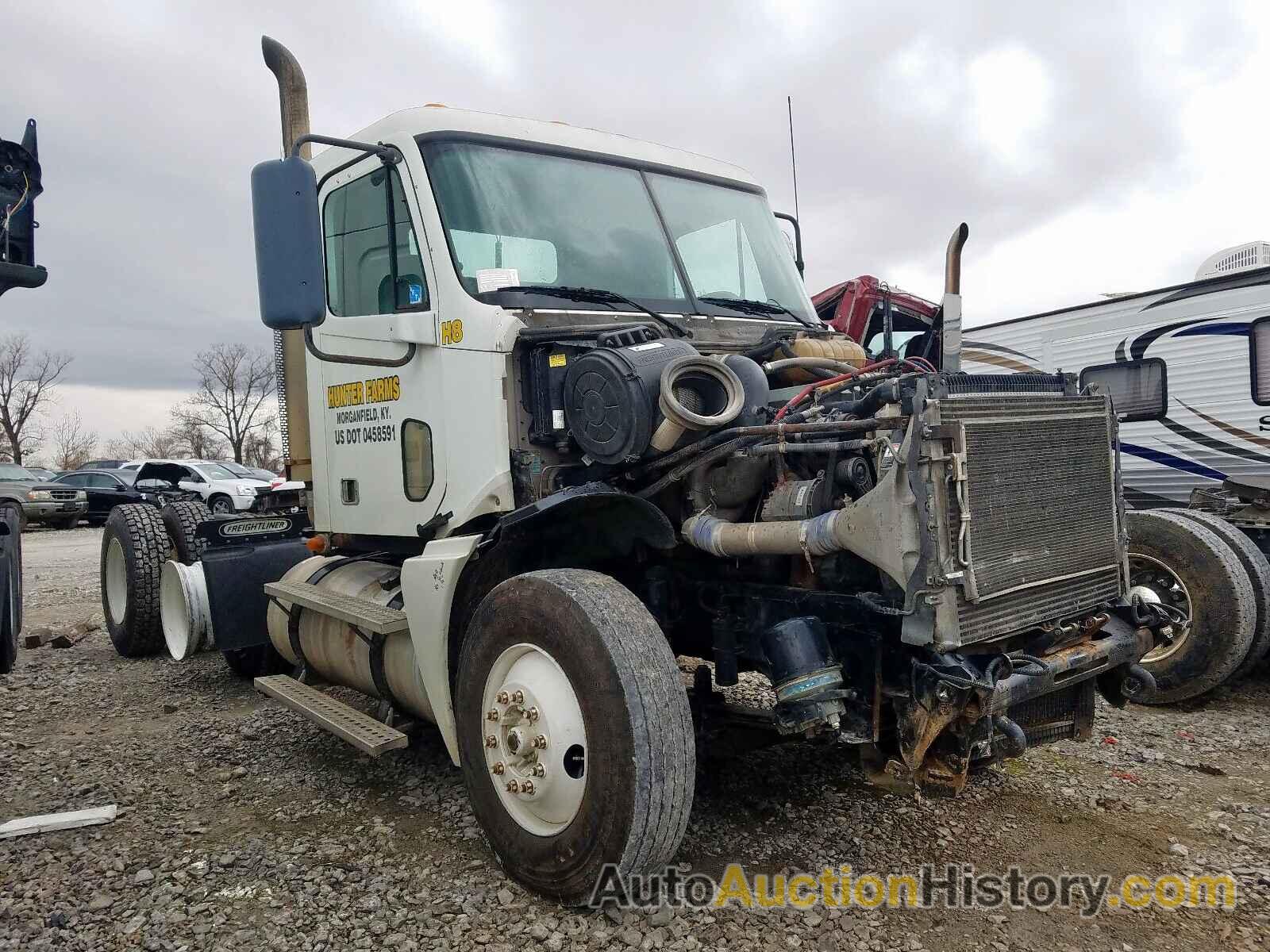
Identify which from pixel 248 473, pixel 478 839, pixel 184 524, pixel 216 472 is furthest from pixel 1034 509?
pixel 248 473

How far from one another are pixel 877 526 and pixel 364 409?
8.69 feet

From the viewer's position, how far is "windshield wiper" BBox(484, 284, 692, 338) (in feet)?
12.2

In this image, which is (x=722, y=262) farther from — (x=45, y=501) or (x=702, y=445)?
(x=45, y=501)

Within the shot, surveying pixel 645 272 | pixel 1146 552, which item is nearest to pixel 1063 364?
pixel 1146 552

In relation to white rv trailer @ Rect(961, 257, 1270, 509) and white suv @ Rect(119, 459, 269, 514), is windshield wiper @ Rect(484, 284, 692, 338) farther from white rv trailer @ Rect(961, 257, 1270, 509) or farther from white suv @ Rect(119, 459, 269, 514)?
white suv @ Rect(119, 459, 269, 514)

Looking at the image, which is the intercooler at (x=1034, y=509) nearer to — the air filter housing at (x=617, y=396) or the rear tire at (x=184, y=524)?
the air filter housing at (x=617, y=396)

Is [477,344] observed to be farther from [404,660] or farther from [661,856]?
[661,856]

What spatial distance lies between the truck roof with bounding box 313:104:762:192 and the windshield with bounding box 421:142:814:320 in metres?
0.06

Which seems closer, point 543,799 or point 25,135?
point 543,799

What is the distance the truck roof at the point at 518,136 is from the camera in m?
3.89

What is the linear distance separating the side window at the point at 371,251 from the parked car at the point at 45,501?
21.3m

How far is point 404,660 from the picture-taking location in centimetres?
398

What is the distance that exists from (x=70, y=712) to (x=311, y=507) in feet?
A: 6.91

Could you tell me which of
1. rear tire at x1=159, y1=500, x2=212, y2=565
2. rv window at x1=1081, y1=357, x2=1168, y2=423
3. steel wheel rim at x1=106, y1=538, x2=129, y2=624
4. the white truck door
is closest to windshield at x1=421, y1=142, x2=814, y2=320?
the white truck door
